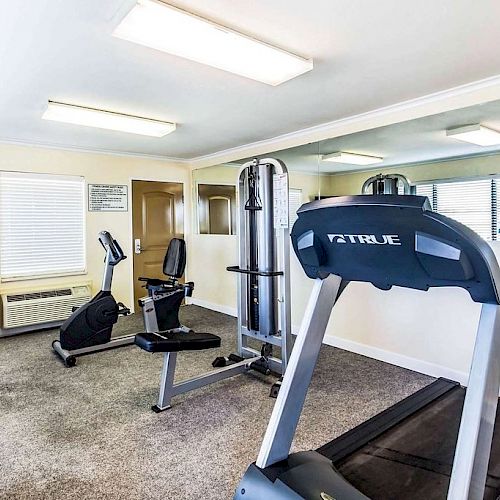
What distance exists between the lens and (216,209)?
18.3 feet

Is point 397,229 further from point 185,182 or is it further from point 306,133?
point 185,182

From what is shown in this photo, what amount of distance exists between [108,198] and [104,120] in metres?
1.80

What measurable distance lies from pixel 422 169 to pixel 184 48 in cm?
209

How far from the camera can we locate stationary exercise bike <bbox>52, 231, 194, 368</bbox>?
3.62m

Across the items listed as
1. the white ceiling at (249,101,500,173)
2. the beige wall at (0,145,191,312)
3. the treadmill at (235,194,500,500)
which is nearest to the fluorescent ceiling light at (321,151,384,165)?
the white ceiling at (249,101,500,173)

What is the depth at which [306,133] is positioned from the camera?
4066 mm

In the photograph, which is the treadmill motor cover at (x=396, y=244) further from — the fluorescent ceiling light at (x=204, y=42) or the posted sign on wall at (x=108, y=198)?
the posted sign on wall at (x=108, y=198)

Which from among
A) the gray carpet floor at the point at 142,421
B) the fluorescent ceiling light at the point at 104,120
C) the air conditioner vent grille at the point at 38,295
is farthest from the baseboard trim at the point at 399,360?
the air conditioner vent grille at the point at 38,295

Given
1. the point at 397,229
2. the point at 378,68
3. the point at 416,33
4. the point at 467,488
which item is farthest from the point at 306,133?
the point at 467,488

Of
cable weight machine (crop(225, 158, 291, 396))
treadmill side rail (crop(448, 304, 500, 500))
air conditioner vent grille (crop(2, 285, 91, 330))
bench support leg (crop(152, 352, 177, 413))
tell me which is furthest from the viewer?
air conditioner vent grille (crop(2, 285, 91, 330))

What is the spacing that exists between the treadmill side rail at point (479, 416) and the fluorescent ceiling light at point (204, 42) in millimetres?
1668

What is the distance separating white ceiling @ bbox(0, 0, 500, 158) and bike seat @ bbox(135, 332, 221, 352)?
170 centimetres

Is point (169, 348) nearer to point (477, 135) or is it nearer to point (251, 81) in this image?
point (251, 81)

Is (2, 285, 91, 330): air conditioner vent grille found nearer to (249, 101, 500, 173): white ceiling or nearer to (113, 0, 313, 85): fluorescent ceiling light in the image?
(249, 101, 500, 173): white ceiling
